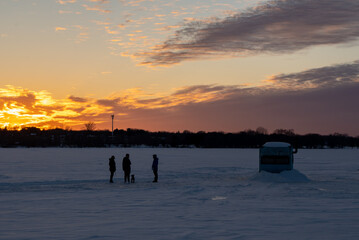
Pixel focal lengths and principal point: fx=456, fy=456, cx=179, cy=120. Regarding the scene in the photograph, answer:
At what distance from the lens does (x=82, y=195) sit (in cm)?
1919

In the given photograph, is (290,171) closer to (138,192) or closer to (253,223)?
(138,192)

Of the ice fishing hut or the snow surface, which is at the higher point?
the ice fishing hut

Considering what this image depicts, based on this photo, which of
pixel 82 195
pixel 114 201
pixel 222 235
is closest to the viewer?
pixel 222 235

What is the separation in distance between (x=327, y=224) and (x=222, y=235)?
134 inches

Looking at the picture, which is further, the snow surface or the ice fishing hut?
the ice fishing hut

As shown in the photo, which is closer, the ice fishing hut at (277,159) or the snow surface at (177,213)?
the snow surface at (177,213)

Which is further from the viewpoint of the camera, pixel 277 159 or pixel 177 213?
pixel 277 159

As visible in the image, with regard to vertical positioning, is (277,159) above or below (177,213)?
above

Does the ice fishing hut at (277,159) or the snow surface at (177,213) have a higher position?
the ice fishing hut at (277,159)

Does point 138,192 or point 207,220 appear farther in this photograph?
point 138,192

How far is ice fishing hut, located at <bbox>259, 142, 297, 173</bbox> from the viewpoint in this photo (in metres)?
30.1

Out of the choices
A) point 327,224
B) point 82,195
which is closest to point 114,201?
point 82,195

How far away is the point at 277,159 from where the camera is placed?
1192 inches

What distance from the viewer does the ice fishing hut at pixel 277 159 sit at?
3006 cm
